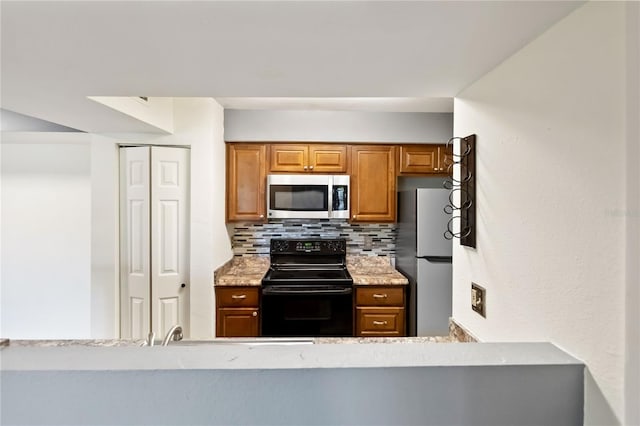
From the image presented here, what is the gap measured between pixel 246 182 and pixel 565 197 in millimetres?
2399

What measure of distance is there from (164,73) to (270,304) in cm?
188

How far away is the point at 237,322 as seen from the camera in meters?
2.49

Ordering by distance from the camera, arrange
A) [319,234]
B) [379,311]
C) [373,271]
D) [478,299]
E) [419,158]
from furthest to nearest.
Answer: [319,234]
[373,271]
[419,158]
[379,311]
[478,299]

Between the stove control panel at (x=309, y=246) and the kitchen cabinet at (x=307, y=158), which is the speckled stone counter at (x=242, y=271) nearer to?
the stove control panel at (x=309, y=246)

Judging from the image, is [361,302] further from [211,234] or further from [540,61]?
[540,61]

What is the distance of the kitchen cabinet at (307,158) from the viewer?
2.75m

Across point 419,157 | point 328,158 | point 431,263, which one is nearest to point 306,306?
point 431,263

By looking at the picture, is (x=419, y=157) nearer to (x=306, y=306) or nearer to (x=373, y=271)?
(x=373, y=271)

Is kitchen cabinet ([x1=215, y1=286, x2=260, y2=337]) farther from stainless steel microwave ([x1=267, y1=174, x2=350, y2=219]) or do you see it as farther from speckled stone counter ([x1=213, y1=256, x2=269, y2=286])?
stainless steel microwave ([x1=267, y1=174, x2=350, y2=219])

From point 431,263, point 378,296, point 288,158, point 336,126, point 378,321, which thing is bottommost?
point 378,321

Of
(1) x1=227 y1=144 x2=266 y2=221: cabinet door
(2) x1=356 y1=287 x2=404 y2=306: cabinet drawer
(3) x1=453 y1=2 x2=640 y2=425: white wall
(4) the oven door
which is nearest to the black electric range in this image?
(4) the oven door

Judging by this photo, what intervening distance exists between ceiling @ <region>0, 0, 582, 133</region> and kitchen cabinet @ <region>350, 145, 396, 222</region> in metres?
1.49

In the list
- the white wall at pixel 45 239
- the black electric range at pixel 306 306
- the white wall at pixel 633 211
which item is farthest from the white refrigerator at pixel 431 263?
the white wall at pixel 45 239

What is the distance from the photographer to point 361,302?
2564mm
